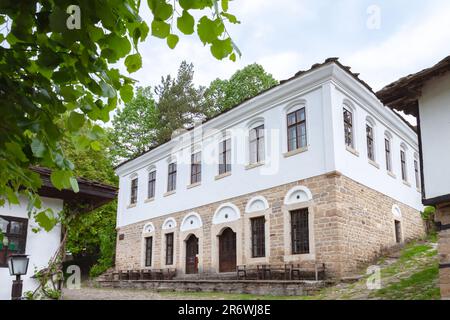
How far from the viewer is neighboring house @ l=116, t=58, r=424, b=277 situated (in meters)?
13.7

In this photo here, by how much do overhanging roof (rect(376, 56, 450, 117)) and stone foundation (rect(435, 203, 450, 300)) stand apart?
180 centimetres

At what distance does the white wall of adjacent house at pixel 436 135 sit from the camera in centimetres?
750

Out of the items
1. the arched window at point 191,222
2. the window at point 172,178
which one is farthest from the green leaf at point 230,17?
the window at point 172,178

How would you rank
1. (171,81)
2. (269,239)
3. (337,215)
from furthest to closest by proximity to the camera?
(171,81)
(269,239)
(337,215)

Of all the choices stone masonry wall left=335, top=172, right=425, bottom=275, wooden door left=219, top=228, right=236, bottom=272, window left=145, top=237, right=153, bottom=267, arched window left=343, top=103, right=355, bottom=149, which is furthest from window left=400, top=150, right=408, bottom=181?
window left=145, top=237, right=153, bottom=267

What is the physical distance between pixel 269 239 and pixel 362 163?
154 inches

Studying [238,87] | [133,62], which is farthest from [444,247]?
[238,87]

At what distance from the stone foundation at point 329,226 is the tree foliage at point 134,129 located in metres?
17.2

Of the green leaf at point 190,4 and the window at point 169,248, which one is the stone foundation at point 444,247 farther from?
the window at point 169,248

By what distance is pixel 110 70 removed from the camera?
2342 mm

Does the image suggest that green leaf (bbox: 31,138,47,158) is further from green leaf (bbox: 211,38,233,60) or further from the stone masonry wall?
the stone masonry wall

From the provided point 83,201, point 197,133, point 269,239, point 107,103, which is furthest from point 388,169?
point 107,103

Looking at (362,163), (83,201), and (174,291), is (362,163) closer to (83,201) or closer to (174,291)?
(174,291)

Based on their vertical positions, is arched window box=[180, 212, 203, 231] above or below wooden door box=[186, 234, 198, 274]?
above
